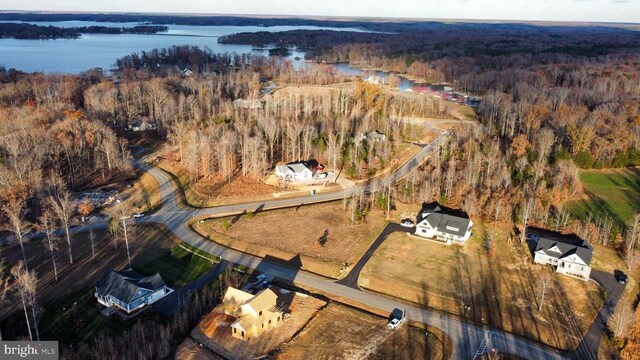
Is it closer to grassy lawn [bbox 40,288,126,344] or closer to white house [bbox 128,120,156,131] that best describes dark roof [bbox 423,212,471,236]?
grassy lawn [bbox 40,288,126,344]

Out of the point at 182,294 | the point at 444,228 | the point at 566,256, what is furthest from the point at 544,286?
the point at 182,294

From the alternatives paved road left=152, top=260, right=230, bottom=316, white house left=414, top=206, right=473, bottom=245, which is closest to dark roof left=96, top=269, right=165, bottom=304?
paved road left=152, top=260, right=230, bottom=316

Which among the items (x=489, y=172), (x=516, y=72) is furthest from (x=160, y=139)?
(x=516, y=72)

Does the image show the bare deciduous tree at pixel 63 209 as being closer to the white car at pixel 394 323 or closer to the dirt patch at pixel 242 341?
the dirt patch at pixel 242 341

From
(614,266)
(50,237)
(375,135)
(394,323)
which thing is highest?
(375,135)

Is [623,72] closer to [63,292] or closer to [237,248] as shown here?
[237,248]

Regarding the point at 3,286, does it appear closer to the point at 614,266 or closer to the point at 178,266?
the point at 178,266
